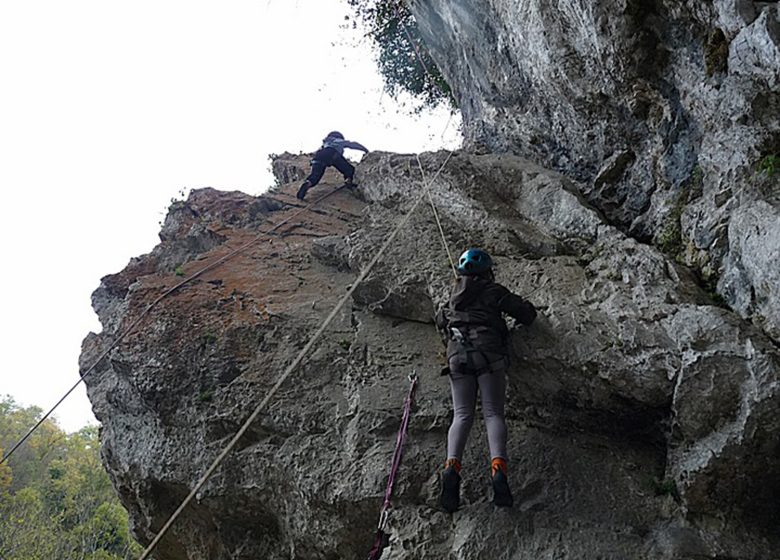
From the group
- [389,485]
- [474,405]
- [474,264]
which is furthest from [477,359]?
[389,485]

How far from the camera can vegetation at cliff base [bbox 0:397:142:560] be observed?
643 inches

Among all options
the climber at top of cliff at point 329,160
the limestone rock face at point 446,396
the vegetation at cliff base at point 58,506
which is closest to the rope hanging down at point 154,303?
the limestone rock face at point 446,396

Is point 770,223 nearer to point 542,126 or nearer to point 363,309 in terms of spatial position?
point 363,309

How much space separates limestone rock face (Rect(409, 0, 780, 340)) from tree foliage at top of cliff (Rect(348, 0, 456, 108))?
16.3 feet

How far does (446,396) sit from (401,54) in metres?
11.2

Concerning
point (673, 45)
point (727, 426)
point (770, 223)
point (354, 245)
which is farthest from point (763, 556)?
point (354, 245)

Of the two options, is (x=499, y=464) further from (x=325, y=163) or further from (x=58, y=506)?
(x=58, y=506)

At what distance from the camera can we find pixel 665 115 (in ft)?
19.7

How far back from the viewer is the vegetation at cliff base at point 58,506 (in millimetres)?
16328

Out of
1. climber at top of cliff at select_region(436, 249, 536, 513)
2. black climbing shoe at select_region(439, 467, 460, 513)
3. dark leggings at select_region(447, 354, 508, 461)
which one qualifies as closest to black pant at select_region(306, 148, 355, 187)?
climber at top of cliff at select_region(436, 249, 536, 513)

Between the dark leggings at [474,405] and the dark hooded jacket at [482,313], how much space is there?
163 millimetres

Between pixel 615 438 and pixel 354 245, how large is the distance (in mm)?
3584

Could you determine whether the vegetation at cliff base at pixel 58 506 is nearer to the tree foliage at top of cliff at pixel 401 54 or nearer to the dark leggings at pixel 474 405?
the dark leggings at pixel 474 405

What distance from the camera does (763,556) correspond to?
3635 mm
